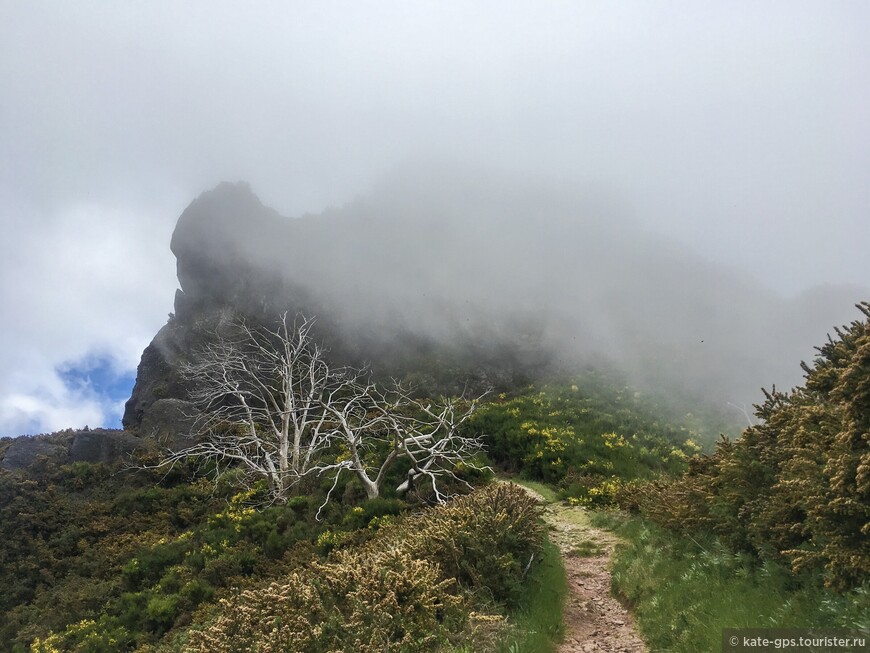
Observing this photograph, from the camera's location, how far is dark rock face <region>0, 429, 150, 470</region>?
2292 centimetres

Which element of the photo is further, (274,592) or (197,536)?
(197,536)

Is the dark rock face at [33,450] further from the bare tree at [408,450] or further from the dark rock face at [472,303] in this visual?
the bare tree at [408,450]

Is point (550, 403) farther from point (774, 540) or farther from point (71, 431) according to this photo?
point (71, 431)

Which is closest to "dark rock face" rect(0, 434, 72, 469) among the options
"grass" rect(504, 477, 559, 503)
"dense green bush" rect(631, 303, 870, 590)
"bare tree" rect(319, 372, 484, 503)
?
"bare tree" rect(319, 372, 484, 503)

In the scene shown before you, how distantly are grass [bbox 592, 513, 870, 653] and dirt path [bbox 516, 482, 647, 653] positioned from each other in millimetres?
242

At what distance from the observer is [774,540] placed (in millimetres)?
5352

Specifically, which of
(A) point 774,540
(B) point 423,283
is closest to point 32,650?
(A) point 774,540

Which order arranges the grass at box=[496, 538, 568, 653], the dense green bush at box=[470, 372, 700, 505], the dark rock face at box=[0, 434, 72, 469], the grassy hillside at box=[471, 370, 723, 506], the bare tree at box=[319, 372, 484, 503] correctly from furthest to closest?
the dark rock face at box=[0, 434, 72, 469]
the dense green bush at box=[470, 372, 700, 505]
the grassy hillside at box=[471, 370, 723, 506]
the bare tree at box=[319, 372, 484, 503]
the grass at box=[496, 538, 568, 653]

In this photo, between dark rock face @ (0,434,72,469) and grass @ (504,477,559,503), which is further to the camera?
dark rock face @ (0,434,72,469)

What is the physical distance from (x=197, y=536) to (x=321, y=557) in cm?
664

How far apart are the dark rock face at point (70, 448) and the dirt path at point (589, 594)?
22830 millimetres

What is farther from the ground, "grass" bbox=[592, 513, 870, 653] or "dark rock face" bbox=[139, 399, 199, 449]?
"dark rock face" bbox=[139, 399, 199, 449]

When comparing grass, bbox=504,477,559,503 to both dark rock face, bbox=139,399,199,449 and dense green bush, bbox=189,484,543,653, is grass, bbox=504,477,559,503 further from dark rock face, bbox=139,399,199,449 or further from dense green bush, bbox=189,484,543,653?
dark rock face, bbox=139,399,199,449

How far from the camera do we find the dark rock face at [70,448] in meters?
22.9
